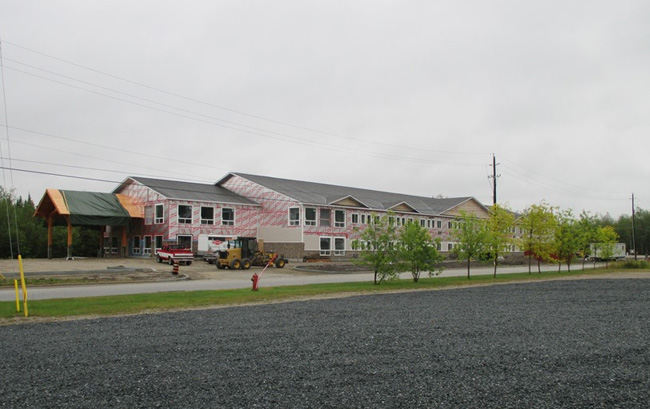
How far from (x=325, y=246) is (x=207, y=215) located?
38.0 feet

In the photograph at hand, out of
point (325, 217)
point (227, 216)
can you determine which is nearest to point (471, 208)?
point (325, 217)

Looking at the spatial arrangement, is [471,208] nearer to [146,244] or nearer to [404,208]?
[404,208]

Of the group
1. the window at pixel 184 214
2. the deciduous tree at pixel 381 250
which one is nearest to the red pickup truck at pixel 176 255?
the window at pixel 184 214

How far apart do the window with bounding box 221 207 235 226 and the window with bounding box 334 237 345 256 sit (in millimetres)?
10249

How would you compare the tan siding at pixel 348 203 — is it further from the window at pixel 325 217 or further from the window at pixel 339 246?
the window at pixel 339 246

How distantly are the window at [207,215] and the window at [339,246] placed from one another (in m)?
12.2

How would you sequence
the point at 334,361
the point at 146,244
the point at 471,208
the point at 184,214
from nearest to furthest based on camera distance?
the point at 334,361 → the point at 184,214 → the point at 146,244 → the point at 471,208

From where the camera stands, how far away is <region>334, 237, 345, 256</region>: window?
51037 mm

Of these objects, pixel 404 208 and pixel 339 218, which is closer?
pixel 339 218

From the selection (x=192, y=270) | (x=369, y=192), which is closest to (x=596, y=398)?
(x=192, y=270)

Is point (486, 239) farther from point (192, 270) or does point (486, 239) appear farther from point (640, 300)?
point (192, 270)

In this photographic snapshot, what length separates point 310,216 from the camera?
49000 mm

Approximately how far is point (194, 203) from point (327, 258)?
13.1 metres

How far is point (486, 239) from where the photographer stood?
30.8 meters
